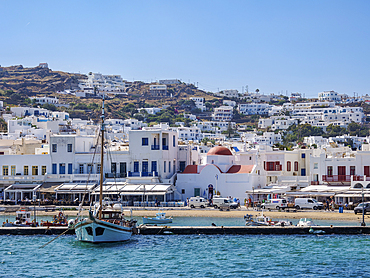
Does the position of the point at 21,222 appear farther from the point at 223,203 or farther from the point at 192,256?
the point at 223,203

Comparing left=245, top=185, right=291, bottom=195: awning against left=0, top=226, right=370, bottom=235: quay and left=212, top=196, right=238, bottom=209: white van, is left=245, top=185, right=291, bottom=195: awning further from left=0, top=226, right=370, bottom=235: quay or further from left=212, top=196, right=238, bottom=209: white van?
left=0, top=226, right=370, bottom=235: quay

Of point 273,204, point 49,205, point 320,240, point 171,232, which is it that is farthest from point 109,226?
point 49,205

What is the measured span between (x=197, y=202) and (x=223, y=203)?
3.04m

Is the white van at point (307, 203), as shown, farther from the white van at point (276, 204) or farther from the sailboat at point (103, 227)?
the sailboat at point (103, 227)

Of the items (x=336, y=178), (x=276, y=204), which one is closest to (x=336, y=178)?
(x=336, y=178)

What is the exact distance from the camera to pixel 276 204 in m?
53.2

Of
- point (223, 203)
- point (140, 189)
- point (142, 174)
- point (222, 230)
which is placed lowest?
point (222, 230)

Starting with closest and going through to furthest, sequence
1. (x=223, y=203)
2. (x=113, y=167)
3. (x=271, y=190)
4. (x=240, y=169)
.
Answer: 1. (x=223, y=203)
2. (x=271, y=190)
3. (x=240, y=169)
4. (x=113, y=167)

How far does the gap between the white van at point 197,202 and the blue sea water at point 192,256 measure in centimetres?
1734

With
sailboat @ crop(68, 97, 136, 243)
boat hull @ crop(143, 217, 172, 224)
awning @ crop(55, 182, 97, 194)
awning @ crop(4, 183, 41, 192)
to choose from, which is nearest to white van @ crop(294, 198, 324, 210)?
boat hull @ crop(143, 217, 172, 224)

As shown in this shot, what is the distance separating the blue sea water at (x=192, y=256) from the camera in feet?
96.7

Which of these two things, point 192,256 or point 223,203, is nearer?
point 192,256

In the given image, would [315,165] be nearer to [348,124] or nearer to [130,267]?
[130,267]

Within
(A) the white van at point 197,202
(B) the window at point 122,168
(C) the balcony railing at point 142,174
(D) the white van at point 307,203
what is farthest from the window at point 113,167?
(D) the white van at point 307,203
